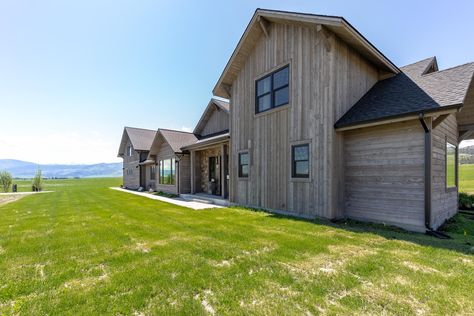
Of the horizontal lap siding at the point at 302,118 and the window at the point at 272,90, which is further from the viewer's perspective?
the window at the point at 272,90

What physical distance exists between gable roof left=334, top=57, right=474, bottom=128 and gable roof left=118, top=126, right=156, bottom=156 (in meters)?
21.9

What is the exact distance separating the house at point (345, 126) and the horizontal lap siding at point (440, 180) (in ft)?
0.10

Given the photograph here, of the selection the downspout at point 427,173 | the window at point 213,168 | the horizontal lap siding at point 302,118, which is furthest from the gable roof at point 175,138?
the downspout at point 427,173

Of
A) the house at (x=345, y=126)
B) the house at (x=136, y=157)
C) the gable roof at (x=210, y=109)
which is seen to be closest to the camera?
the house at (x=345, y=126)

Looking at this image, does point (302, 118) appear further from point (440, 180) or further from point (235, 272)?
point (235, 272)

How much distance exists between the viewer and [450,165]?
8102 millimetres

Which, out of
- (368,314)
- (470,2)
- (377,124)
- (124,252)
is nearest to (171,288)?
(124,252)

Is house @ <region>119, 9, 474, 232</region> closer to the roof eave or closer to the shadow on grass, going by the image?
the roof eave

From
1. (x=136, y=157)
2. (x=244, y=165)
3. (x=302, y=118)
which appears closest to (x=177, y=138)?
(x=244, y=165)

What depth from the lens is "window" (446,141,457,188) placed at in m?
7.73

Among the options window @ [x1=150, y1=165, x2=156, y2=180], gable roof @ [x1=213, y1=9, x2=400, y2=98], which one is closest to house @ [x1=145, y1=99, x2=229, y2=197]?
window @ [x1=150, y1=165, x2=156, y2=180]

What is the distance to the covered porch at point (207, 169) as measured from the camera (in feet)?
45.2

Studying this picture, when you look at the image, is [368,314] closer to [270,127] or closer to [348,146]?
[348,146]

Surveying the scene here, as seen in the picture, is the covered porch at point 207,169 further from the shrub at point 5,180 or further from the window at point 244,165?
the shrub at point 5,180
